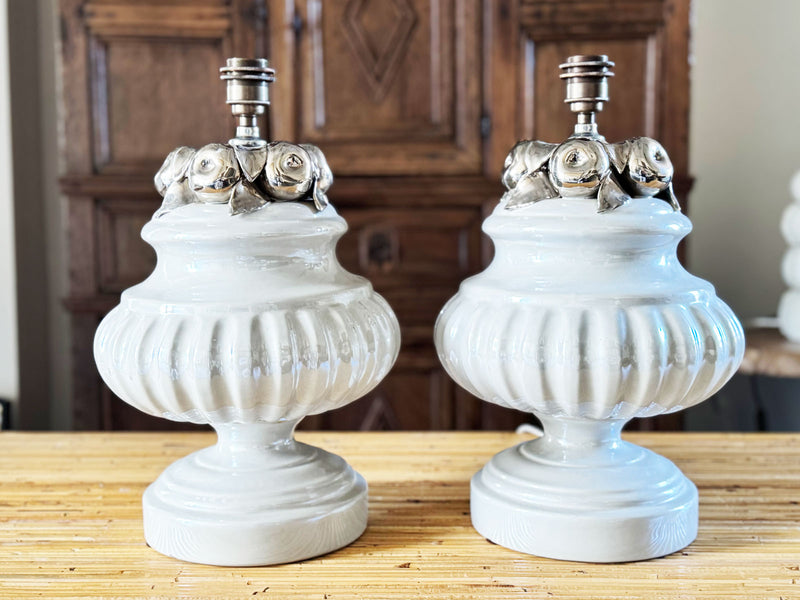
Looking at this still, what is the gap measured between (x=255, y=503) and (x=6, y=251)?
1.21 metres

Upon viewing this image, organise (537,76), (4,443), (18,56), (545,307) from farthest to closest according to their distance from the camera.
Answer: (18,56) < (537,76) < (4,443) < (545,307)

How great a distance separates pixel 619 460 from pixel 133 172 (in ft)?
3.75

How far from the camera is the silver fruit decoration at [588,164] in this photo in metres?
0.49

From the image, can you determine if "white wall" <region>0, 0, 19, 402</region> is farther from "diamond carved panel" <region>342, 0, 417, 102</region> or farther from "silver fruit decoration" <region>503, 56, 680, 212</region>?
"silver fruit decoration" <region>503, 56, 680, 212</region>

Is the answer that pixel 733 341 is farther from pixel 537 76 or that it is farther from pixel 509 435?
pixel 537 76

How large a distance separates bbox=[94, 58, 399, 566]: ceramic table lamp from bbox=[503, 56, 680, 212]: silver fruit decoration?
120 mm

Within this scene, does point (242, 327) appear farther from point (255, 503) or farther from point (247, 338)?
point (255, 503)

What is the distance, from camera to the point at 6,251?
153cm

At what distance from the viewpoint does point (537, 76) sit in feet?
4.68

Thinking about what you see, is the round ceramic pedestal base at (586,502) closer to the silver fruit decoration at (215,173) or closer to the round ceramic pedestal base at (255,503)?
the round ceramic pedestal base at (255,503)

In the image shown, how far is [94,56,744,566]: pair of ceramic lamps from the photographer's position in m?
0.47

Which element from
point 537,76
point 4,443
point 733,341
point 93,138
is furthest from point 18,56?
point 733,341

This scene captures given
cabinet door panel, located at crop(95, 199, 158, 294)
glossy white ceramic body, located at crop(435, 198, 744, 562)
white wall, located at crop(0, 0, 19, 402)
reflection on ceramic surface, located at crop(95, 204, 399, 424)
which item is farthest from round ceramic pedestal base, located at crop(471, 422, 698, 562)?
white wall, located at crop(0, 0, 19, 402)

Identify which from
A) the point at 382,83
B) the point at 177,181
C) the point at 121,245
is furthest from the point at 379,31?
the point at 177,181
